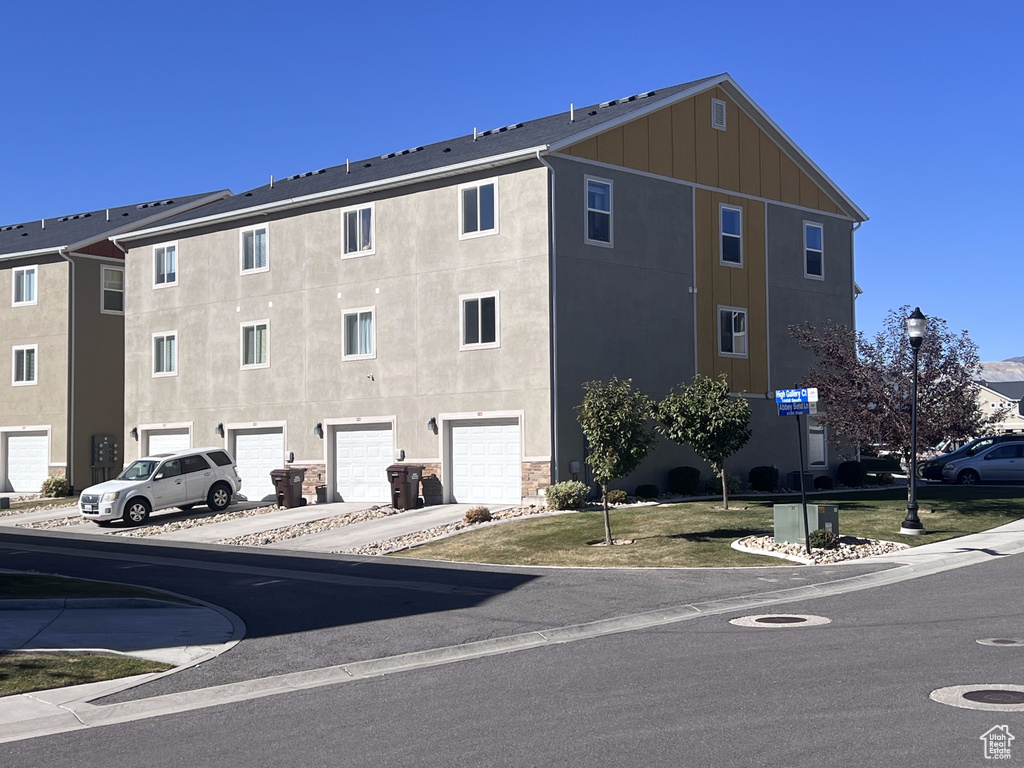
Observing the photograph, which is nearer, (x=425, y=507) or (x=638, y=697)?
(x=638, y=697)

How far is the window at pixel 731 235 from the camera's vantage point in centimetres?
3300

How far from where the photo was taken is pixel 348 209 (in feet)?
107

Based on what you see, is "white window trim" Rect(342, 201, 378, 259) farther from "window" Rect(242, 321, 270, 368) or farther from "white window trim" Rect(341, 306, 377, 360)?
"window" Rect(242, 321, 270, 368)

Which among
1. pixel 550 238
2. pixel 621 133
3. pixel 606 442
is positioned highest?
pixel 621 133

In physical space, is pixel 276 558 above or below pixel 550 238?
below

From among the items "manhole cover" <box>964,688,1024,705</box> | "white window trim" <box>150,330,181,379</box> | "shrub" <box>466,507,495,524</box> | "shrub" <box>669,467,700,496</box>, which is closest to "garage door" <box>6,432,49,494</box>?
"white window trim" <box>150,330,181,379</box>

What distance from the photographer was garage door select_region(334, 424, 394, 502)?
31828 millimetres

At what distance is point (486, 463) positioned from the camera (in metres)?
29.5

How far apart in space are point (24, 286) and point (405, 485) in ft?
71.9

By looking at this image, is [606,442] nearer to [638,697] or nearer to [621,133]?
[621,133]

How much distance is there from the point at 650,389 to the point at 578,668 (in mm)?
20398

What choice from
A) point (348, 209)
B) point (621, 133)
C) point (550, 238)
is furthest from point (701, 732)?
point (348, 209)

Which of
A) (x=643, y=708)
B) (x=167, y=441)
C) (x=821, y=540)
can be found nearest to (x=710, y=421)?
(x=821, y=540)

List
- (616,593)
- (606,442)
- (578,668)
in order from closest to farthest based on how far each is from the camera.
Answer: (578,668) → (616,593) → (606,442)
